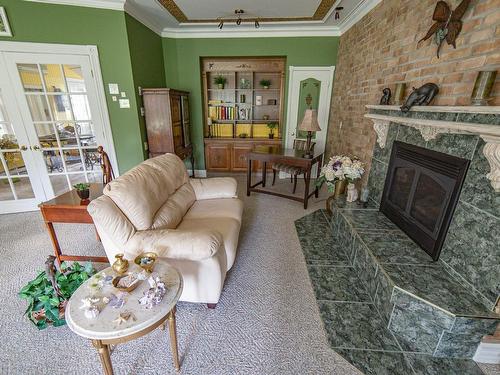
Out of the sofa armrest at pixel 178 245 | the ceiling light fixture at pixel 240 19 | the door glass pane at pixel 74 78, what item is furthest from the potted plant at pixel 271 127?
the sofa armrest at pixel 178 245

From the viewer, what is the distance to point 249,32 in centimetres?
418

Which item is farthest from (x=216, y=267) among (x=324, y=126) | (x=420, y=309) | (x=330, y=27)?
(x=330, y=27)

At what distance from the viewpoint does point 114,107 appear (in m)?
3.28

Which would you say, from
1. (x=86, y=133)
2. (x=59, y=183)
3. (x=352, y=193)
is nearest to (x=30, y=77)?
(x=86, y=133)

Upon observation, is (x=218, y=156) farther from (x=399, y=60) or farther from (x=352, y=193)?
(x=399, y=60)

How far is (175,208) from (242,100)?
11.3 feet

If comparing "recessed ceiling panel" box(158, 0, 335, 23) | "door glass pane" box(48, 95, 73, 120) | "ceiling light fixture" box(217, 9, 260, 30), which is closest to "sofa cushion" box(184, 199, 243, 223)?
"door glass pane" box(48, 95, 73, 120)

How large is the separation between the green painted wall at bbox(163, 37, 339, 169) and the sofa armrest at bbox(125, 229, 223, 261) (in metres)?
3.74

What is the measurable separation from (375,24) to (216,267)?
3269 mm

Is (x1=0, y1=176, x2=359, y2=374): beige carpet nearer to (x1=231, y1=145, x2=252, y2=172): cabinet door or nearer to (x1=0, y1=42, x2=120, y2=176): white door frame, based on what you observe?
(x1=0, y1=42, x2=120, y2=176): white door frame

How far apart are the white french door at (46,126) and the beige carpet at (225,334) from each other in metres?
1.22

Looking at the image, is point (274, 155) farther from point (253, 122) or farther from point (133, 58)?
point (133, 58)

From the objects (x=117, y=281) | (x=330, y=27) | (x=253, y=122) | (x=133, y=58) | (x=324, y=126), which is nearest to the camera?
(x=117, y=281)

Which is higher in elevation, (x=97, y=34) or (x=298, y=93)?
(x=97, y=34)
